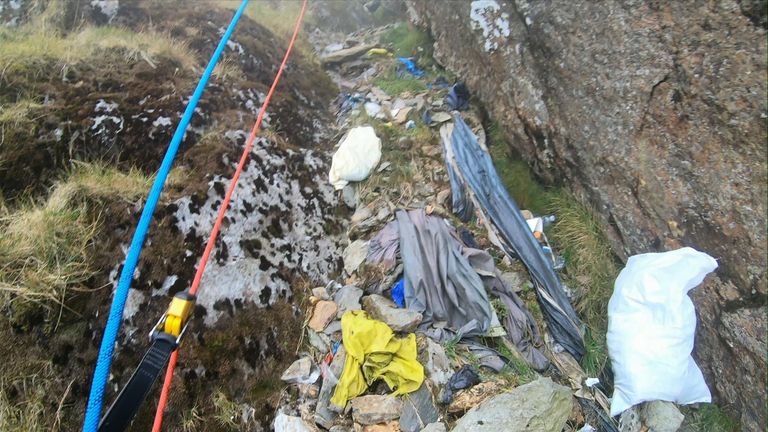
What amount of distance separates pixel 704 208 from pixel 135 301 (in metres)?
3.52

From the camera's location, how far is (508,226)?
137 inches

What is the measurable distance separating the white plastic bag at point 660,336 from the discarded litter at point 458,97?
2.53m

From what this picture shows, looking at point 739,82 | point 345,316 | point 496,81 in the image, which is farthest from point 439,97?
point 345,316

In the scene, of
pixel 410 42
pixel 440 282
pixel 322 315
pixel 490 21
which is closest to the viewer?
pixel 322 315

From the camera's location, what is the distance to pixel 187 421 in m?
2.05

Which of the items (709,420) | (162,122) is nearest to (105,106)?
(162,122)

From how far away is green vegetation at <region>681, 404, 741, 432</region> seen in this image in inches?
104

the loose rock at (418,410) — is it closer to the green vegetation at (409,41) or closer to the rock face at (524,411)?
the rock face at (524,411)

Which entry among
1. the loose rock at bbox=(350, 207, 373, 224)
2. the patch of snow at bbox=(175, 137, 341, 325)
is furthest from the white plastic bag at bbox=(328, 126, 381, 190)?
the loose rock at bbox=(350, 207, 373, 224)

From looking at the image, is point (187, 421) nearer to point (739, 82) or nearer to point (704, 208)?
point (704, 208)

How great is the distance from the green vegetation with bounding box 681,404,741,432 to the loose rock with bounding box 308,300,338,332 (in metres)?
2.36

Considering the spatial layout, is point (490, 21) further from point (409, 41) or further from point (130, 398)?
point (130, 398)

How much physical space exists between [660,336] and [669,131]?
139 centimetres

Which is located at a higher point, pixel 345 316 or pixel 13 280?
pixel 13 280
